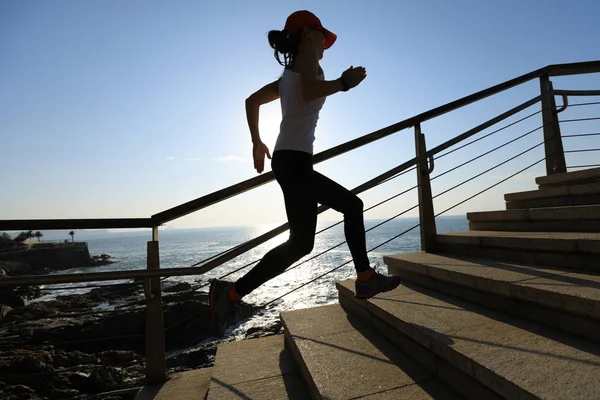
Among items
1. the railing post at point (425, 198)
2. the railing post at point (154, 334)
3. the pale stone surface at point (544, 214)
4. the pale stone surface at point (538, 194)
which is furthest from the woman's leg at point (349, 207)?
the pale stone surface at point (538, 194)

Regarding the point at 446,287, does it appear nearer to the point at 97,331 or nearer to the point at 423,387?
the point at 423,387

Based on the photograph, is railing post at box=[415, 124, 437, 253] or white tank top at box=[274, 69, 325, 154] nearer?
white tank top at box=[274, 69, 325, 154]

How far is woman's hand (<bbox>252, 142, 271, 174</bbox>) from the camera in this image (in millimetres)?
2105

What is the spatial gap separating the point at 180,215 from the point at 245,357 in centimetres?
112

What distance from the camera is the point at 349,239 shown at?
7.06ft

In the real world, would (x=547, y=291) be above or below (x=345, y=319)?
above

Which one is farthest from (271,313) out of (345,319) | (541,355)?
(541,355)

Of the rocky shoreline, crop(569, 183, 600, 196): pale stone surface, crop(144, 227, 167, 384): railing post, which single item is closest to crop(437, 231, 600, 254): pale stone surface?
crop(569, 183, 600, 196): pale stone surface

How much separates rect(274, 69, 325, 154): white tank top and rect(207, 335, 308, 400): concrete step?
1367mm

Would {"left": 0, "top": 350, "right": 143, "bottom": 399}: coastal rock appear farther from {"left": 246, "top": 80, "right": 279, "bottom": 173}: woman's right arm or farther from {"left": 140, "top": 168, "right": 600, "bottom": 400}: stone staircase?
{"left": 246, "top": 80, "right": 279, "bottom": 173}: woman's right arm

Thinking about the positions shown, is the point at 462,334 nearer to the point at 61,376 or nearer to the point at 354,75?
the point at 354,75

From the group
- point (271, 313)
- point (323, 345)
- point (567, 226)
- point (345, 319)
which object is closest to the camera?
point (323, 345)

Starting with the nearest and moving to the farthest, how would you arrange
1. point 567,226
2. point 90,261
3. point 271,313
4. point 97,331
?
point 567,226, point 97,331, point 271,313, point 90,261

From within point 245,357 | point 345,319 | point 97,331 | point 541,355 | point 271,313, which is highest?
point 541,355
